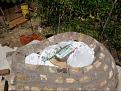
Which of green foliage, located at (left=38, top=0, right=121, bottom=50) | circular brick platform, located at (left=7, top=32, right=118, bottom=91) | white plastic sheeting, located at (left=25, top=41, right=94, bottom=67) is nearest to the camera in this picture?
circular brick platform, located at (left=7, top=32, right=118, bottom=91)

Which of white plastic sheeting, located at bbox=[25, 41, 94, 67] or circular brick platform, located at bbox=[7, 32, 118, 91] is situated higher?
white plastic sheeting, located at bbox=[25, 41, 94, 67]

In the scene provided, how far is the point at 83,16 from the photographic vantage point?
20.0 feet

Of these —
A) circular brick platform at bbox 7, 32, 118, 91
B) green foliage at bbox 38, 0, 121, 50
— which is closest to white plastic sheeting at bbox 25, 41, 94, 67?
circular brick platform at bbox 7, 32, 118, 91

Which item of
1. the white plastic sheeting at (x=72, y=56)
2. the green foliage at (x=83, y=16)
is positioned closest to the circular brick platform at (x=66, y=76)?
the white plastic sheeting at (x=72, y=56)

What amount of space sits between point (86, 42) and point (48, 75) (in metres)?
0.79

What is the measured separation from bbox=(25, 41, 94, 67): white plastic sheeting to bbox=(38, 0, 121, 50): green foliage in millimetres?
1602

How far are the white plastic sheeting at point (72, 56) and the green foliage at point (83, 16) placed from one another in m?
1.60

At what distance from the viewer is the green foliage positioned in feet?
18.4

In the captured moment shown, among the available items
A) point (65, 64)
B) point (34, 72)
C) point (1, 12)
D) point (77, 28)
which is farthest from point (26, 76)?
point (1, 12)

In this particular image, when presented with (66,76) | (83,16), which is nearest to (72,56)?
(66,76)

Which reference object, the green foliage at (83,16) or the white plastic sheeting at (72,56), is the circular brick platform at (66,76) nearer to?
the white plastic sheeting at (72,56)

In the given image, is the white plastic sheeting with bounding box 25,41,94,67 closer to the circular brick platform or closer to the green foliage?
the circular brick platform

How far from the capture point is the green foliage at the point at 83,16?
5.60 meters

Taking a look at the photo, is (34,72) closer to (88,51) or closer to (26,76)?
(26,76)
